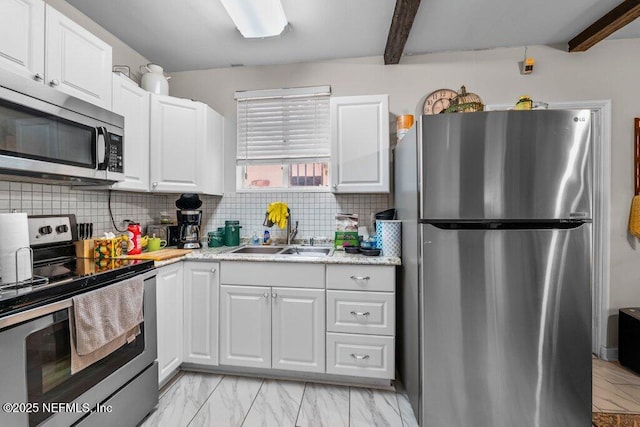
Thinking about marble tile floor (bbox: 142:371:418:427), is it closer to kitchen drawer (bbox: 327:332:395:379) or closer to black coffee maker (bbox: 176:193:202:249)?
kitchen drawer (bbox: 327:332:395:379)

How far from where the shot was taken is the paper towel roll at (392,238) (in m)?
2.00

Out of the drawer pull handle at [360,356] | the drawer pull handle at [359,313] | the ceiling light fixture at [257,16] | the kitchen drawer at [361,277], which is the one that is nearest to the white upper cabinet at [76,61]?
the ceiling light fixture at [257,16]

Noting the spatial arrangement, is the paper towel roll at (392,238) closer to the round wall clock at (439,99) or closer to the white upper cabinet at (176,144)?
the round wall clock at (439,99)

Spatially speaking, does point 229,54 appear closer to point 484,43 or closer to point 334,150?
point 334,150

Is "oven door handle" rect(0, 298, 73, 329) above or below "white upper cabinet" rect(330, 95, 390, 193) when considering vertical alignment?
below

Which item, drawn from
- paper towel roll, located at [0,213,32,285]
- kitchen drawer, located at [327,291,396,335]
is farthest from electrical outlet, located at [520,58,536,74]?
paper towel roll, located at [0,213,32,285]

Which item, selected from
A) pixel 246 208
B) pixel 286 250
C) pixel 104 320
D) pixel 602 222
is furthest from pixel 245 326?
pixel 602 222

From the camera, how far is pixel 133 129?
203cm

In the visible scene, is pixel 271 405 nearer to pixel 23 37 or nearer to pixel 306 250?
pixel 306 250

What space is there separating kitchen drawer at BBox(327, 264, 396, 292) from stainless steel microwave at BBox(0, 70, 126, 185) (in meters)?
1.50

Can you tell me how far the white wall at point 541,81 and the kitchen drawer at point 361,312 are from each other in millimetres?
1593

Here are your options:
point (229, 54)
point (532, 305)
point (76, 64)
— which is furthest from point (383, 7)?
point (532, 305)

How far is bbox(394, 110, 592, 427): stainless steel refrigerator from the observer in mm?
1458

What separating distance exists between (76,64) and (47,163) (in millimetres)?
626
